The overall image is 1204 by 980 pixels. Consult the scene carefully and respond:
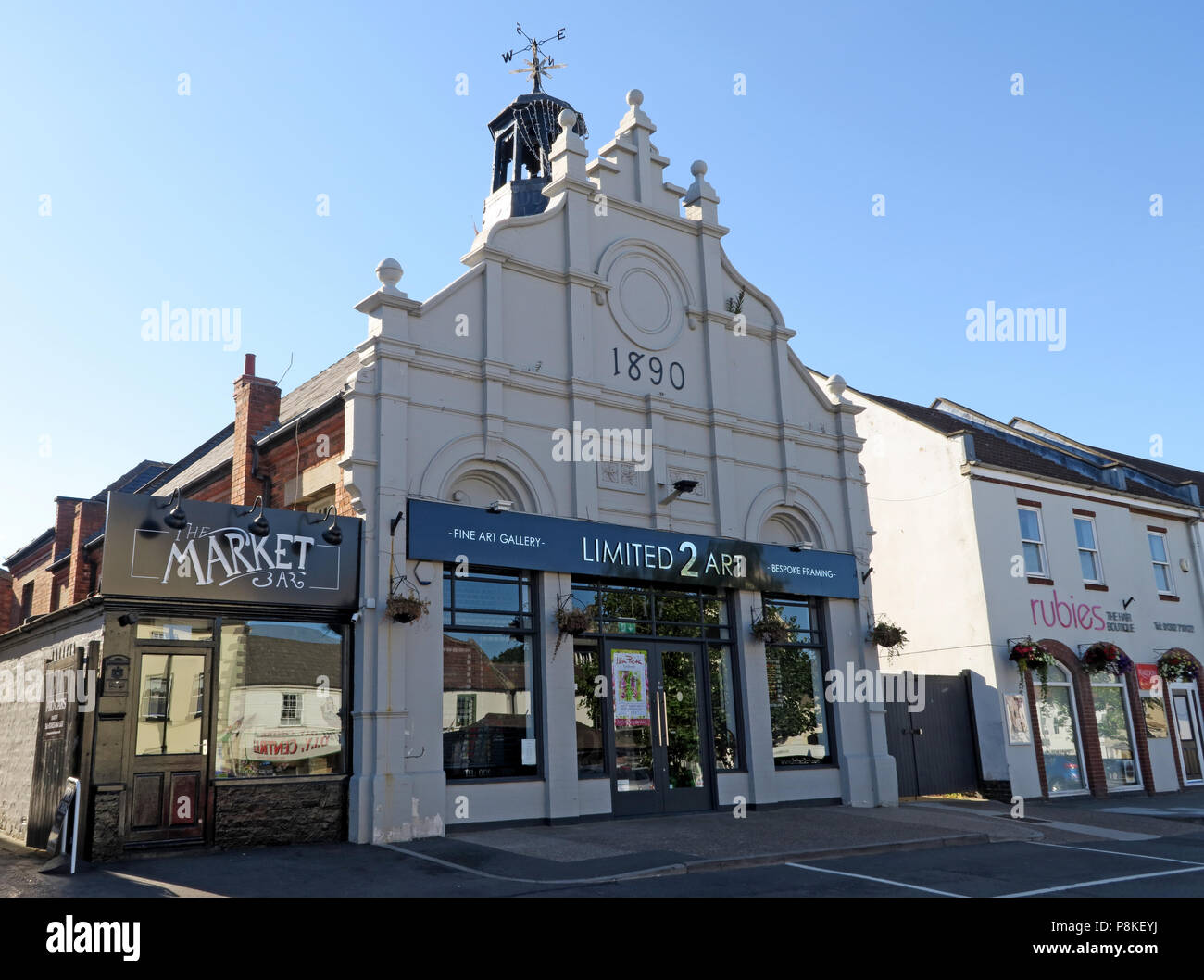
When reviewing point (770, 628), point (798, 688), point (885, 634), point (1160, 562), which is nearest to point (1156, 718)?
point (1160, 562)

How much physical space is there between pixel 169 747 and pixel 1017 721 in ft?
53.3

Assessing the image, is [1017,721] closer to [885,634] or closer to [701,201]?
[885,634]

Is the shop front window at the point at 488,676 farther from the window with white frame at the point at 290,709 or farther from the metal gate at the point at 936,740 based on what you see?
the metal gate at the point at 936,740

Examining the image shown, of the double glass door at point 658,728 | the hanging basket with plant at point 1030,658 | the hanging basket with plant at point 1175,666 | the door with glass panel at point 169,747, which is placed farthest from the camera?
the hanging basket with plant at point 1175,666

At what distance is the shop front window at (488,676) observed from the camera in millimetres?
13766

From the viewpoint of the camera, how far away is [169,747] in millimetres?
11828

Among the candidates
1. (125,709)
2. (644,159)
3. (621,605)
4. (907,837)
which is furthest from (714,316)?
(125,709)

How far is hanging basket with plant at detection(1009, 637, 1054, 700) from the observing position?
68.3 feet

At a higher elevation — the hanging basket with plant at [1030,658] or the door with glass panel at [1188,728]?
the hanging basket with plant at [1030,658]

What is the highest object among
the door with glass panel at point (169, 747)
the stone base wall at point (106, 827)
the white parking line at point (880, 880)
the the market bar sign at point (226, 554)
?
the the market bar sign at point (226, 554)

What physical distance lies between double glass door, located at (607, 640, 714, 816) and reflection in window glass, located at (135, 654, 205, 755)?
19.6 feet

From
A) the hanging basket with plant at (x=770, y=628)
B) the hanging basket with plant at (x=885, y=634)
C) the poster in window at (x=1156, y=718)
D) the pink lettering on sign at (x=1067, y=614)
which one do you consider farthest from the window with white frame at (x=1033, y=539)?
the hanging basket with plant at (x=770, y=628)

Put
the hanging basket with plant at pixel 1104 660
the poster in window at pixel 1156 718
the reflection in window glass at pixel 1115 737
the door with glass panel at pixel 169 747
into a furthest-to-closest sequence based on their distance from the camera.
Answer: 1. the poster in window at pixel 1156 718
2. the reflection in window glass at pixel 1115 737
3. the hanging basket with plant at pixel 1104 660
4. the door with glass panel at pixel 169 747

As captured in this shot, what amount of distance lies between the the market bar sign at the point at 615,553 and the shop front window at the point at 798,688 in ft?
1.65
